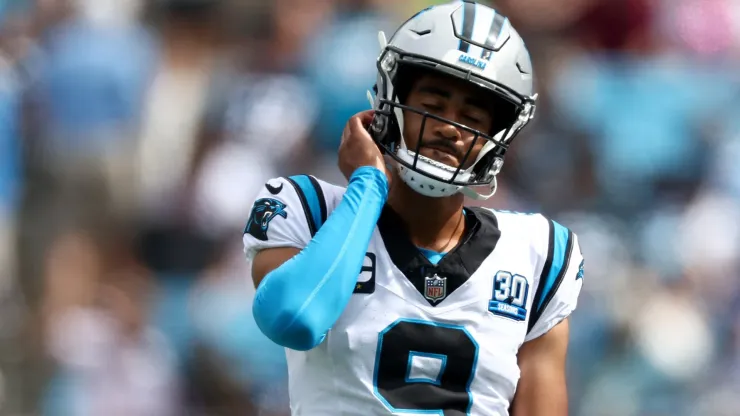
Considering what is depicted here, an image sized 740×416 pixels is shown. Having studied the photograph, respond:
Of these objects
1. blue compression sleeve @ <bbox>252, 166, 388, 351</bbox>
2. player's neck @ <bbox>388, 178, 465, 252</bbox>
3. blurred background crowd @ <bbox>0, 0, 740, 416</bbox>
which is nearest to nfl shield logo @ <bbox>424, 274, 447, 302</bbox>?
player's neck @ <bbox>388, 178, 465, 252</bbox>

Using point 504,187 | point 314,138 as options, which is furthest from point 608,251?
point 314,138

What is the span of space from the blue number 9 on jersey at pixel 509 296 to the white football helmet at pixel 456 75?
213 millimetres

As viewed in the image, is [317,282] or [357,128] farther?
[357,128]

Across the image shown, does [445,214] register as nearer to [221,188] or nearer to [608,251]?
[221,188]

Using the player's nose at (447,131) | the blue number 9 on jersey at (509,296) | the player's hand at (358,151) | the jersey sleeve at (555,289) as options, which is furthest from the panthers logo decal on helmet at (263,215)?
the jersey sleeve at (555,289)

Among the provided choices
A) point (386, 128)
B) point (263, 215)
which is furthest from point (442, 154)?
point (263, 215)

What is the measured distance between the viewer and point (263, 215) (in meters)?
2.27

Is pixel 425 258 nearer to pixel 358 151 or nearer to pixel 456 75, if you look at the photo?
pixel 358 151

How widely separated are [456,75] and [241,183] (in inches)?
93.3

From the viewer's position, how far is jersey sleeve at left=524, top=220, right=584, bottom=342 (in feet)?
7.86

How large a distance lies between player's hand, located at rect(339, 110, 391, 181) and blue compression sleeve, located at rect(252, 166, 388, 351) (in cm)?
14

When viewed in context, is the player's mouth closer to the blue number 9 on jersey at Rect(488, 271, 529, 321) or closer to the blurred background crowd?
the blue number 9 on jersey at Rect(488, 271, 529, 321)

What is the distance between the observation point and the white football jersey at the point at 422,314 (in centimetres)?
219

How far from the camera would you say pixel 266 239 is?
2.24 metres
